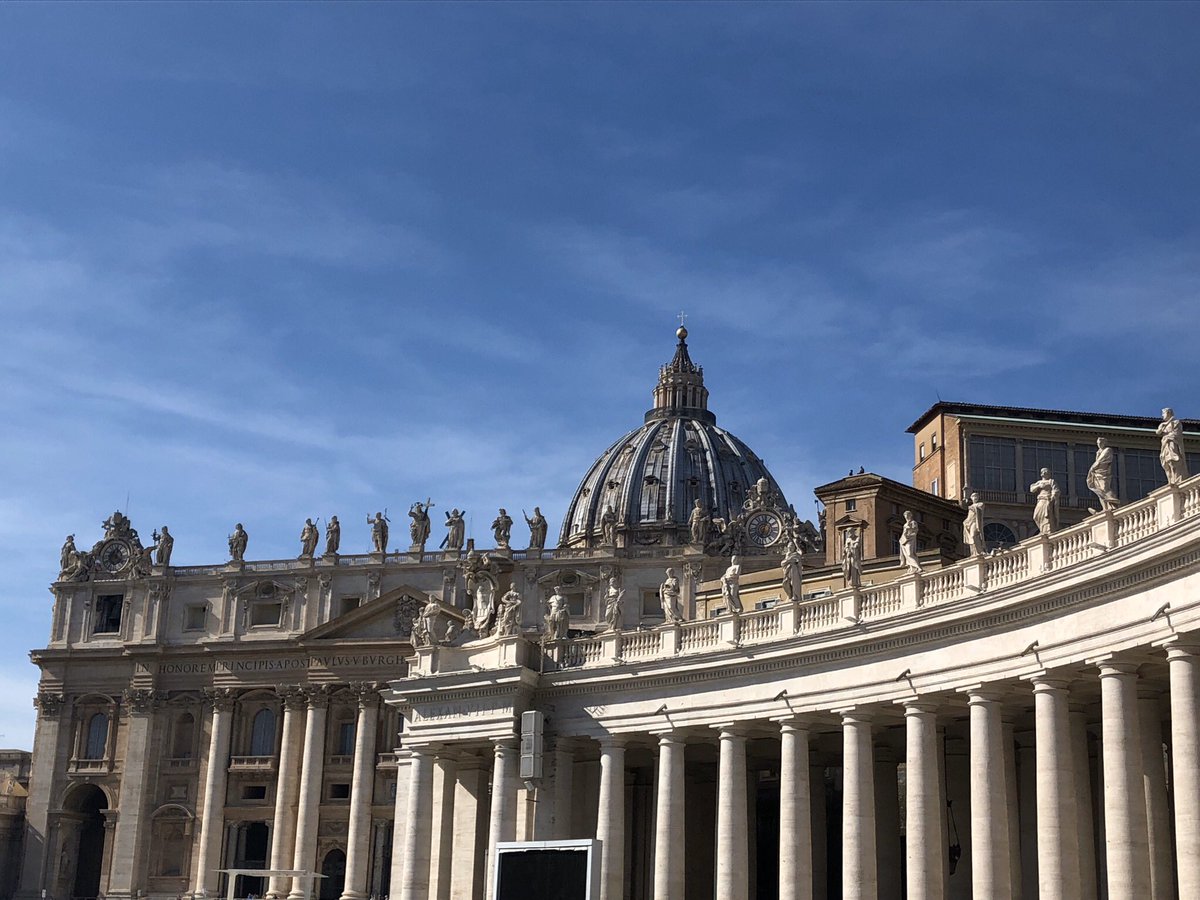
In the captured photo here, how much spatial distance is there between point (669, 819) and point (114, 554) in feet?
346

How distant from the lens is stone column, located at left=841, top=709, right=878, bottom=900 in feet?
170

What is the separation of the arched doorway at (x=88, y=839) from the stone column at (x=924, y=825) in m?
110

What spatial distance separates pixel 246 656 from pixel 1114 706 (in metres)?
108

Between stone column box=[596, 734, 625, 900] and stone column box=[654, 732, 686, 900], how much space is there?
1569 mm

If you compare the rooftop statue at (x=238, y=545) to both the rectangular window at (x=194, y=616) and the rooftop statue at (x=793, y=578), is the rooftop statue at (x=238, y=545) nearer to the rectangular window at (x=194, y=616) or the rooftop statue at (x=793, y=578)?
the rectangular window at (x=194, y=616)

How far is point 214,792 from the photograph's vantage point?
138125mm

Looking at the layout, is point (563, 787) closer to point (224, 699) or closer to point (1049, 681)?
point (1049, 681)

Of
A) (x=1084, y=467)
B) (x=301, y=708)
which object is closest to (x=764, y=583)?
(x=1084, y=467)

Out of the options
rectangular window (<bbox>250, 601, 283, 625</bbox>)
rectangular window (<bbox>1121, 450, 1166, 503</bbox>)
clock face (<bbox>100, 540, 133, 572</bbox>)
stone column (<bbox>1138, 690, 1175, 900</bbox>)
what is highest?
clock face (<bbox>100, 540, 133, 572</bbox>)

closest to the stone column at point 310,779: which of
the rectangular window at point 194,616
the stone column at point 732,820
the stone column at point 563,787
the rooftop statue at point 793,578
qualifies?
the rectangular window at point 194,616

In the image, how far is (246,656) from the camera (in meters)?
141

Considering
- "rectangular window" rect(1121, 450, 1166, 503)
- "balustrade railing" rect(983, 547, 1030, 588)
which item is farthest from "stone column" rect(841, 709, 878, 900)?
"rectangular window" rect(1121, 450, 1166, 503)

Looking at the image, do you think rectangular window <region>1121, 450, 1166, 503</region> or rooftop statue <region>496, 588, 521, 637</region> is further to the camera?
rectangular window <region>1121, 450, 1166, 503</region>

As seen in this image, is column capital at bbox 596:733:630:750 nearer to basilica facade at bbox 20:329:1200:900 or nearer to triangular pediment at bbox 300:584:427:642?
basilica facade at bbox 20:329:1200:900
